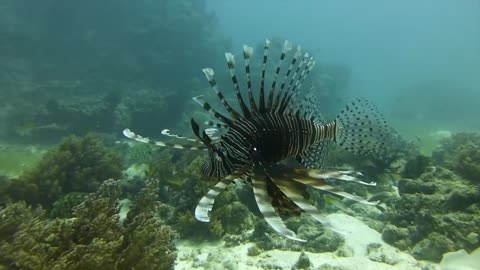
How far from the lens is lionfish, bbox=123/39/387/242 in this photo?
158 centimetres

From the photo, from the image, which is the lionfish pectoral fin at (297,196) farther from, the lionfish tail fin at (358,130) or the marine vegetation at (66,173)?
the marine vegetation at (66,173)

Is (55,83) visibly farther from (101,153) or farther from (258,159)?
(258,159)

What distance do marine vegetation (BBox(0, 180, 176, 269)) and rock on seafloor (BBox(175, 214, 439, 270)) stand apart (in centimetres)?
69

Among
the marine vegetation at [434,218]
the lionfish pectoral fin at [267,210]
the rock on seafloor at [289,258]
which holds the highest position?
the lionfish pectoral fin at [267,210]

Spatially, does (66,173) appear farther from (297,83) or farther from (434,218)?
(434,218)

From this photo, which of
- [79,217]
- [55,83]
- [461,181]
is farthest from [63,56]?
[461,181]

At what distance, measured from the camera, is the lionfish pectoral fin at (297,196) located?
143 cm

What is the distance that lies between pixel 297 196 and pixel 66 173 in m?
5.31

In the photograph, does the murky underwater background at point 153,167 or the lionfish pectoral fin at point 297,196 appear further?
the murky underwater background at point 153,167

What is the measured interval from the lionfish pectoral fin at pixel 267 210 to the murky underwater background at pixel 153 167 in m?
0.50

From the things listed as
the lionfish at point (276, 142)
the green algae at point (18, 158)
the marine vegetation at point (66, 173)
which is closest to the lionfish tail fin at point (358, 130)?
the lionfish at point (276, 142)

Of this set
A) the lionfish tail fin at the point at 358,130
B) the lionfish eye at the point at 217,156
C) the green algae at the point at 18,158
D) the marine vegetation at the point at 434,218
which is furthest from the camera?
the green algae at the point at 18,158

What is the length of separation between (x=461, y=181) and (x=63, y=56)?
75.6 feet

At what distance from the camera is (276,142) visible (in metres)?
2.21
